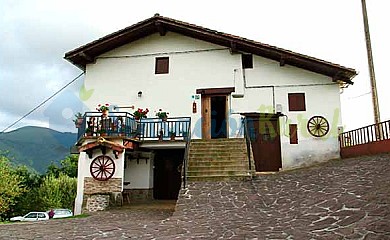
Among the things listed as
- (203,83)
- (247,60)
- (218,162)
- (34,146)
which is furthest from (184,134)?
(34,146)

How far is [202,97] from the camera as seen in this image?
583 inches

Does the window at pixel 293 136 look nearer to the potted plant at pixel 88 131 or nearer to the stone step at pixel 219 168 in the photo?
the stone step at pixel 219 168

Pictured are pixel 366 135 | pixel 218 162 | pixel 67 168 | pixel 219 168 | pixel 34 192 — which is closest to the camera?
pixel 219 168

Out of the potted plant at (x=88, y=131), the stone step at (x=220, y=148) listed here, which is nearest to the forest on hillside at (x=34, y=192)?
the potted plant at (x=88, y=131)

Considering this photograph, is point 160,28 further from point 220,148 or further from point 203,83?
point 220,148

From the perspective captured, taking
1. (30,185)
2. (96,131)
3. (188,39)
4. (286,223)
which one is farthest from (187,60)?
(30,185)

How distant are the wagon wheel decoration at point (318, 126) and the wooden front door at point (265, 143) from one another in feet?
4.33

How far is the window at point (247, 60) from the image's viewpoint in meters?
15.0

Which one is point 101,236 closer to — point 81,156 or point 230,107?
point 81,156

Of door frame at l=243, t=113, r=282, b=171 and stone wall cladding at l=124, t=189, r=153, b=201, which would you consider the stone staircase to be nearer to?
door frame at l=243, t=113, r=282, b=171

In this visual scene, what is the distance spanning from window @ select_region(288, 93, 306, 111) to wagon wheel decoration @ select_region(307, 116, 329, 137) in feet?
2.05

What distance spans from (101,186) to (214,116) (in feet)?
18.8

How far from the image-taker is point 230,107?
47.9 ft

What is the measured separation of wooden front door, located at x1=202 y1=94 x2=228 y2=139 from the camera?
14.6 meters
